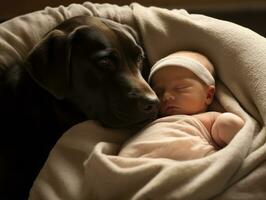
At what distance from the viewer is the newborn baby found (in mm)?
1202

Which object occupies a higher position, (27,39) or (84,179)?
(27,39)

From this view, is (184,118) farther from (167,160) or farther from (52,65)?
(52,65)

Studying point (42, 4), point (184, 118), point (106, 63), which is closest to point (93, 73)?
point (106, 63)

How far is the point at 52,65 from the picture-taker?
1340mm

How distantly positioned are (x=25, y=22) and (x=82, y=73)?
383 millimetres

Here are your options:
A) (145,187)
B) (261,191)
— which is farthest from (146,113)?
(261,191)

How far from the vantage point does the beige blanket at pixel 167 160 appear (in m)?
1.11

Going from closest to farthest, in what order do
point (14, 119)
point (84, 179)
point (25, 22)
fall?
point (84, 179) < point (14, 119) < point (25, 22)

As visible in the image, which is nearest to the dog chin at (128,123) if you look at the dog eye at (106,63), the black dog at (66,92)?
the black dog at (66,92)

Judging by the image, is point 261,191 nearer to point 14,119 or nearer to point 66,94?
point 66,94

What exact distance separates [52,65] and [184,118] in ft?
1.28

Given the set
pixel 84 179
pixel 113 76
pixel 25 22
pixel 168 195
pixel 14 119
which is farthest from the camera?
pixel 25 22

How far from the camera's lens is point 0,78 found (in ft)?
4.97

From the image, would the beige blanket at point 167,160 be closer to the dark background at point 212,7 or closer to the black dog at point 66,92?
the black dog at point 66,92
